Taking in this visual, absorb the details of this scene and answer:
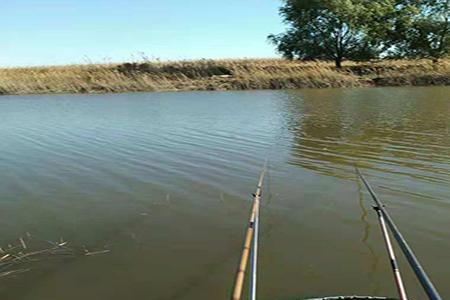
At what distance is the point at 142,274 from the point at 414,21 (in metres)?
42.1

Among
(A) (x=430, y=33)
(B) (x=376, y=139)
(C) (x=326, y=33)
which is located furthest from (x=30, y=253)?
(A) (x=430, y=33)

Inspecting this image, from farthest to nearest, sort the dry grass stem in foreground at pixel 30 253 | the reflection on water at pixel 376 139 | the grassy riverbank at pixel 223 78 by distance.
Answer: the grassy riverbank at pixel 223 78 < the reflection on water at pixel 376 139 < the dry grass stem in foreground at pixel 30 253

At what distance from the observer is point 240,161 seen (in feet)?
29.5

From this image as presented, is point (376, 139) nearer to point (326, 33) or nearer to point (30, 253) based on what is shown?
point (30, 253)

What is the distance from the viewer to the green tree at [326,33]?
39.1 metres

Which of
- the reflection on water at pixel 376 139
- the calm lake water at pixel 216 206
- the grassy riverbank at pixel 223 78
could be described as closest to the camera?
the calm lake water at pixel 216 206

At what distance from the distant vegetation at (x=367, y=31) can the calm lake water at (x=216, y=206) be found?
27.6 meters

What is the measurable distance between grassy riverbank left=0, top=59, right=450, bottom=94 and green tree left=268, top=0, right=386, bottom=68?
189cm

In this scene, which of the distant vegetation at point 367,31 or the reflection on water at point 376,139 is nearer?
the reflection on water at point 376,139

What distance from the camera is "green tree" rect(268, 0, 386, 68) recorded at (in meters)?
39.1

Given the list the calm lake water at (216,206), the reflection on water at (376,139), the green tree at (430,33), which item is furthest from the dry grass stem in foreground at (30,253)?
the green tree at (430,33)

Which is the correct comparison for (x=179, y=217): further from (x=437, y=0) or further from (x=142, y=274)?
(x=437, y=0)

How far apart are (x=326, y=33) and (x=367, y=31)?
325cm

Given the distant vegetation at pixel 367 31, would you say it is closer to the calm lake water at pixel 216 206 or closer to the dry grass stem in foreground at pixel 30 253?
the calm lake water at pixel 216 206
